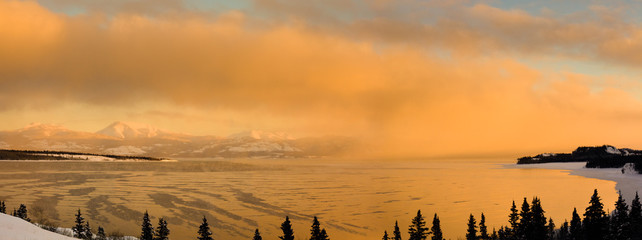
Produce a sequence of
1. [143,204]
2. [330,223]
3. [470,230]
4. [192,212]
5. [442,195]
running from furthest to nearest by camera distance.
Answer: [442,195] → [143,204] → [192,212] → [330,223] → [470,230]

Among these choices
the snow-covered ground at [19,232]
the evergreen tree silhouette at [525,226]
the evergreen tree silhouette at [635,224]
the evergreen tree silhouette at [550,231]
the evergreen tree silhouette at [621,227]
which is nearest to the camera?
the snow-covered ground at [19,232]

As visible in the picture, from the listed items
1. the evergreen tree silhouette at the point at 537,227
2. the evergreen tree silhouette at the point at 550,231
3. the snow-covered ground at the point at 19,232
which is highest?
the snow-covered ground at the point at 19,232

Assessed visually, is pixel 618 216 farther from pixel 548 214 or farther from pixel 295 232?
pixel 295 232

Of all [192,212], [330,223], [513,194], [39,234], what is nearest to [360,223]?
[330,223]

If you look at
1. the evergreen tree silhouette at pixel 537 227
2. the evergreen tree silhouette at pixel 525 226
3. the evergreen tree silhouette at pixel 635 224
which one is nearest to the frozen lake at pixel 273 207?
the evergreen tree silhouette at pixel 525 226

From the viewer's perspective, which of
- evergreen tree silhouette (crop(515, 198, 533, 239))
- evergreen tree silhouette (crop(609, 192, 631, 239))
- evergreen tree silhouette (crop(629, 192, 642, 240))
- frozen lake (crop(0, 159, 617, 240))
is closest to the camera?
evergreen tree silhouette (crop(515, 198, 533, 239))

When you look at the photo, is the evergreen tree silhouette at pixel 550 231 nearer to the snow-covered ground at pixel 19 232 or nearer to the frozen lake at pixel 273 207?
the frozen lake at pixel 273 207

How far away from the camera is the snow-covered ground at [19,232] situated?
21875mm

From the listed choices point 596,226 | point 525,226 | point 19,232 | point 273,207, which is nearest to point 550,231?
point 596,226

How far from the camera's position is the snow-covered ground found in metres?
21.9

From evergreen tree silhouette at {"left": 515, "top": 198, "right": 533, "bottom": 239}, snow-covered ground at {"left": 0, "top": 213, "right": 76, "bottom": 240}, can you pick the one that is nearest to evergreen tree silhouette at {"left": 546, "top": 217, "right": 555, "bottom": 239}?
evergreen tree silhouette at {"left": 515, "top": 198, "right": 533, "bottom": 239}

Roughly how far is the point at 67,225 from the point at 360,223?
3079 cm

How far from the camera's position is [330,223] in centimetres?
4566

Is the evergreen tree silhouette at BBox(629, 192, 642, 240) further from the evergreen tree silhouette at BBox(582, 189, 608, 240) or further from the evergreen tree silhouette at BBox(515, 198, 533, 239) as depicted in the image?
the evergreen tree silhouette at BBox(515, 198, 533, 239)
